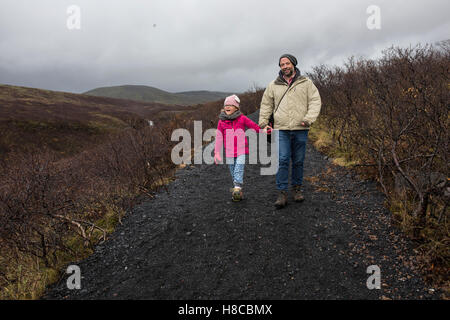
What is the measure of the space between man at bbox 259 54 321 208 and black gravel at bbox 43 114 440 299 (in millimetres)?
662

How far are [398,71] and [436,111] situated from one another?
6.97ft

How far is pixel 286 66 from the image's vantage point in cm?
329

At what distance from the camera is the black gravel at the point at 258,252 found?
2.20m

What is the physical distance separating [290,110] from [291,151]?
61 centimetres

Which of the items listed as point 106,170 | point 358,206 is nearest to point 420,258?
point 358,206

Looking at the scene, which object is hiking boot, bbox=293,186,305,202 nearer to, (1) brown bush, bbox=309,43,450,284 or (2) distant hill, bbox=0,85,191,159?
(1) brown bush, bbox=309,43,450,284

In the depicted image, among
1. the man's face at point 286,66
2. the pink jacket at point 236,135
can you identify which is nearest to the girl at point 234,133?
the pink jacket at point 236,135

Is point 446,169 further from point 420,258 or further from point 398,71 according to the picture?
point 398,71

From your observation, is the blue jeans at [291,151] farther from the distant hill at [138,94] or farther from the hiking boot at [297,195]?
the distant hill at [138,94]

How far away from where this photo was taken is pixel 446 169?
2.42 metres

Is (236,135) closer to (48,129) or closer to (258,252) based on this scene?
(258,252)

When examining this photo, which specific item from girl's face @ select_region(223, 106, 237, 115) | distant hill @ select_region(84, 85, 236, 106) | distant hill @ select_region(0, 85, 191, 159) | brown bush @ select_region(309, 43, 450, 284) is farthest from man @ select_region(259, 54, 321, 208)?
distant hill @ select_region(84, 85, 236, 106)

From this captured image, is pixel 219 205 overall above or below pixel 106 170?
below
